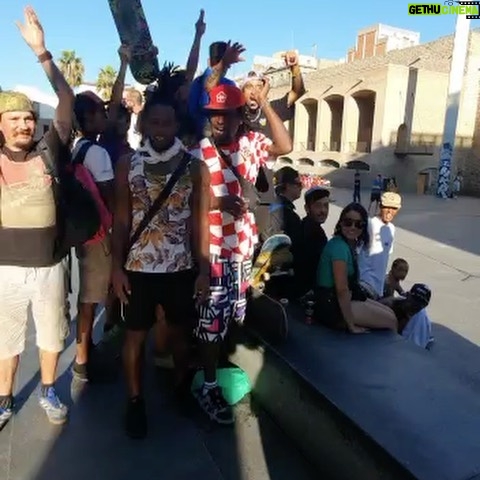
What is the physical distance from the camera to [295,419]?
2.55 metres

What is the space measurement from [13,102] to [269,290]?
2.08m

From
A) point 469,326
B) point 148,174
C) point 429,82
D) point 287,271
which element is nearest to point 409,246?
A: point 469,326

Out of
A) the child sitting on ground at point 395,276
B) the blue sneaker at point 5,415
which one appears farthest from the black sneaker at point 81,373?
the child sitting on ground at point 395,276

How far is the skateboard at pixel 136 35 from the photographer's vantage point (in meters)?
3.95

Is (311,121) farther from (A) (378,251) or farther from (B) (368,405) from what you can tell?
(B) (368,405)

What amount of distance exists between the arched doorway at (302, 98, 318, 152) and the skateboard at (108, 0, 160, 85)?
114 ft

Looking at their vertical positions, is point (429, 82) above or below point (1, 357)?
above

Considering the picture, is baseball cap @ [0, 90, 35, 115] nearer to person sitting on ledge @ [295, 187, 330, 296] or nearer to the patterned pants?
the patterned pants

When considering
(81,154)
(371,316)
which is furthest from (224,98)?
(371,316)

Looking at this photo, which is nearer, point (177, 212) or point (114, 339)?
point (177, 212)

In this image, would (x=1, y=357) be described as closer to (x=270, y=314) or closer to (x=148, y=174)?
(x=148, y=174)

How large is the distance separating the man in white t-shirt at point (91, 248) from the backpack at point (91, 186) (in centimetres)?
1

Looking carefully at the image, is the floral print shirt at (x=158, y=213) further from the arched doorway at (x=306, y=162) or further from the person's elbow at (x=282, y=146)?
the arched doorway at (x=306, y=162)

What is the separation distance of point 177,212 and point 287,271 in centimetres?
125
